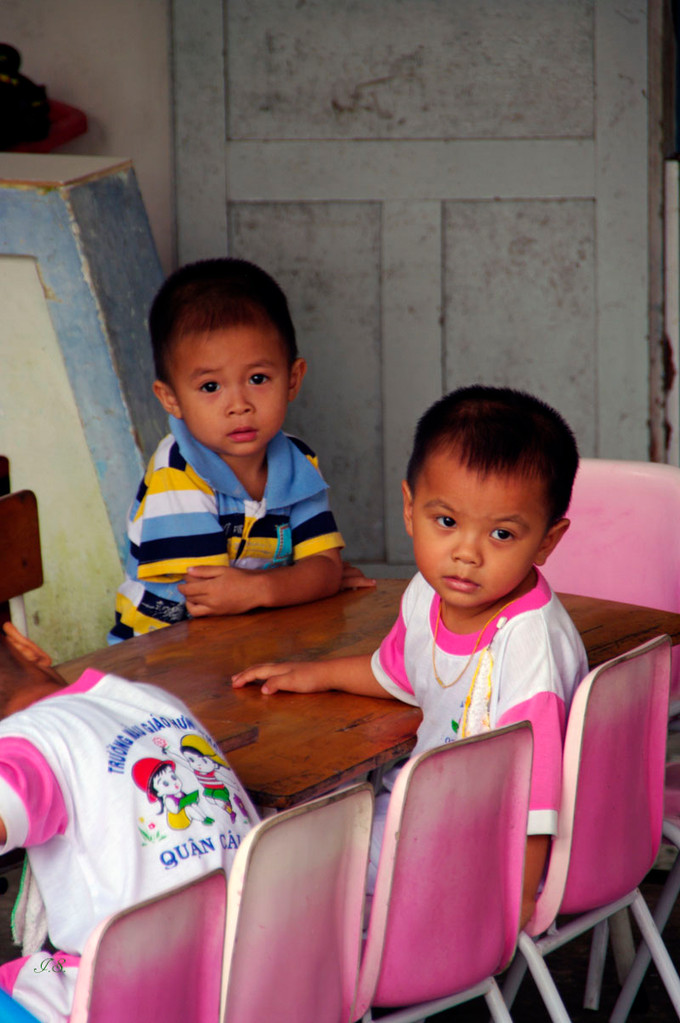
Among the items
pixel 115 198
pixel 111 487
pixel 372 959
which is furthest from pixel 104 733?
pixel 115 198

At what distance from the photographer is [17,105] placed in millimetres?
4074

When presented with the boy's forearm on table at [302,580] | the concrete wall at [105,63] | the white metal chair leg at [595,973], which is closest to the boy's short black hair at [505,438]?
the boy's forearm on table at [302,580]

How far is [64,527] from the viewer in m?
3.74

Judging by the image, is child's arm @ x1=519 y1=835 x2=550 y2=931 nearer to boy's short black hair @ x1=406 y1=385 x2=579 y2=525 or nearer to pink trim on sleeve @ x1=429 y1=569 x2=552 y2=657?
pink trim on sleeve @ x1=429 y1=569 x2=552 y2=657

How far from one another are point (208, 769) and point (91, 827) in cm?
15

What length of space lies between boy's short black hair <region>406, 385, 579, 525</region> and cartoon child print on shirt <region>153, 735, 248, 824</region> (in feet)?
1.93

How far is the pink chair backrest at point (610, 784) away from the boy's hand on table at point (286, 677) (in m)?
0.43

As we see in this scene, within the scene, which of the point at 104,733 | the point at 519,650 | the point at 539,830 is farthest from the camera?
the point at 519,650

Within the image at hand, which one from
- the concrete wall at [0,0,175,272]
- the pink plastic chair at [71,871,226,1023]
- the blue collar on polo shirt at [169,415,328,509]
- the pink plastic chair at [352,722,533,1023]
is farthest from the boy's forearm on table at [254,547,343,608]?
the concrete wall at [0,0,175,272]

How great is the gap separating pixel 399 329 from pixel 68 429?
1.27 metres

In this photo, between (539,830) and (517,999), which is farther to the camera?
(517,999)

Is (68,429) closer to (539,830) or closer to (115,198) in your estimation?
(115,198)

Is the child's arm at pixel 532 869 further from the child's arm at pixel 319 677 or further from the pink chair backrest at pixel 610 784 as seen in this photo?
the child's arm at pixel 319 677

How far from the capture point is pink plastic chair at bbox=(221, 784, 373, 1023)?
115cm
